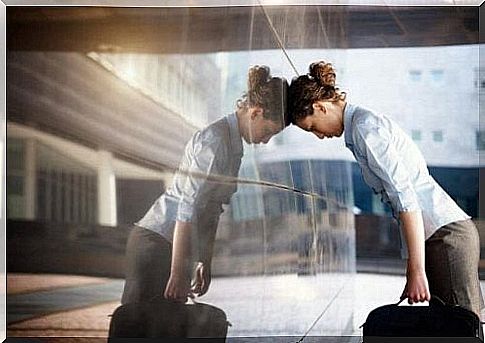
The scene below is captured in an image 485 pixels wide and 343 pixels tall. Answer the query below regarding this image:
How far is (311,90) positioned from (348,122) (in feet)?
0.87

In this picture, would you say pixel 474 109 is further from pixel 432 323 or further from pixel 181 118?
pixel 181 118

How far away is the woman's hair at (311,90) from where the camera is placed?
4625mm

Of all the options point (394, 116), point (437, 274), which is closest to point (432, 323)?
point (437, 274)

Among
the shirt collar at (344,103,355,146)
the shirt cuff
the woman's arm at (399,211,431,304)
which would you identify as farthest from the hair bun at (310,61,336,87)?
the shirt cuff

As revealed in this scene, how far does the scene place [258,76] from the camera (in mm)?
4590

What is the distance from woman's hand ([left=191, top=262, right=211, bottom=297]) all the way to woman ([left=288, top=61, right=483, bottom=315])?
925 mm

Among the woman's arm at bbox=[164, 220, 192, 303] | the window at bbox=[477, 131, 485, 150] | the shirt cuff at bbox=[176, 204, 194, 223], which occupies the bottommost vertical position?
the woman's arm at bbox=[164, 220, 192, 303]

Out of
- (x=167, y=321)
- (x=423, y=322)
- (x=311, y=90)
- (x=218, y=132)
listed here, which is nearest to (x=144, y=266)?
(x=167, y=321)

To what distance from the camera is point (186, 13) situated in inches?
183

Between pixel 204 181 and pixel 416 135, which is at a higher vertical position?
pixel 416 135

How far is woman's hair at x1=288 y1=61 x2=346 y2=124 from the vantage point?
462cm

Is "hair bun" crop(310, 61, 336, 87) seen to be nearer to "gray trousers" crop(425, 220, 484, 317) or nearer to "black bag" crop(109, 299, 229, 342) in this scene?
"gray trousers" crop(425, 220, 484, 317)

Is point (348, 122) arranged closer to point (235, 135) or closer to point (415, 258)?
point (235, 135)

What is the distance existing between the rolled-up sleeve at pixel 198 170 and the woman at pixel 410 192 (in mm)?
460
